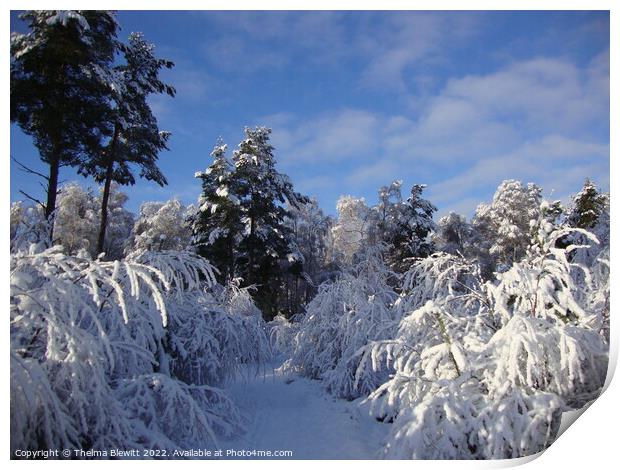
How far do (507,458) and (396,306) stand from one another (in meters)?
2.82

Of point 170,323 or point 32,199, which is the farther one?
point 170,323

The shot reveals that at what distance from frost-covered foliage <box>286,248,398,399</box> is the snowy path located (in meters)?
0.37

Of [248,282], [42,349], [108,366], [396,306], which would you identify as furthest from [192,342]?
[248,282]

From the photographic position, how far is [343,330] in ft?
23.4

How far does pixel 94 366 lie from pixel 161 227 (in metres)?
8.91

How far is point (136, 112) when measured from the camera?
5387 mm

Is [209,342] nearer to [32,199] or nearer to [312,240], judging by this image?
[32,199]

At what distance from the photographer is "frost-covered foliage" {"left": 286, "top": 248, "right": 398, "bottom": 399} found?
641cm

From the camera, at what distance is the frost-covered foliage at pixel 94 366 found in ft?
10.6

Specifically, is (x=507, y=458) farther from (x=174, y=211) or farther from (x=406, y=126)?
(x=174, y=211)

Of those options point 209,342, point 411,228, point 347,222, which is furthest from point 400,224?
point 209,342

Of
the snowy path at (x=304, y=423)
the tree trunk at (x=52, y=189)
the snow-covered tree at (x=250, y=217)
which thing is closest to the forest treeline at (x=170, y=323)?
the tree trunk at (x=52, y=189)

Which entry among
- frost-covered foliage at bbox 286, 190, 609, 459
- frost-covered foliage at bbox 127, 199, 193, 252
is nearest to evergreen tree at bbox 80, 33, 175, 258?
frost-covered foliage at bbox 127, 199, 193, 252

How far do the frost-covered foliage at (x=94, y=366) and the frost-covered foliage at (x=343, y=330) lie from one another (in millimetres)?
2132
